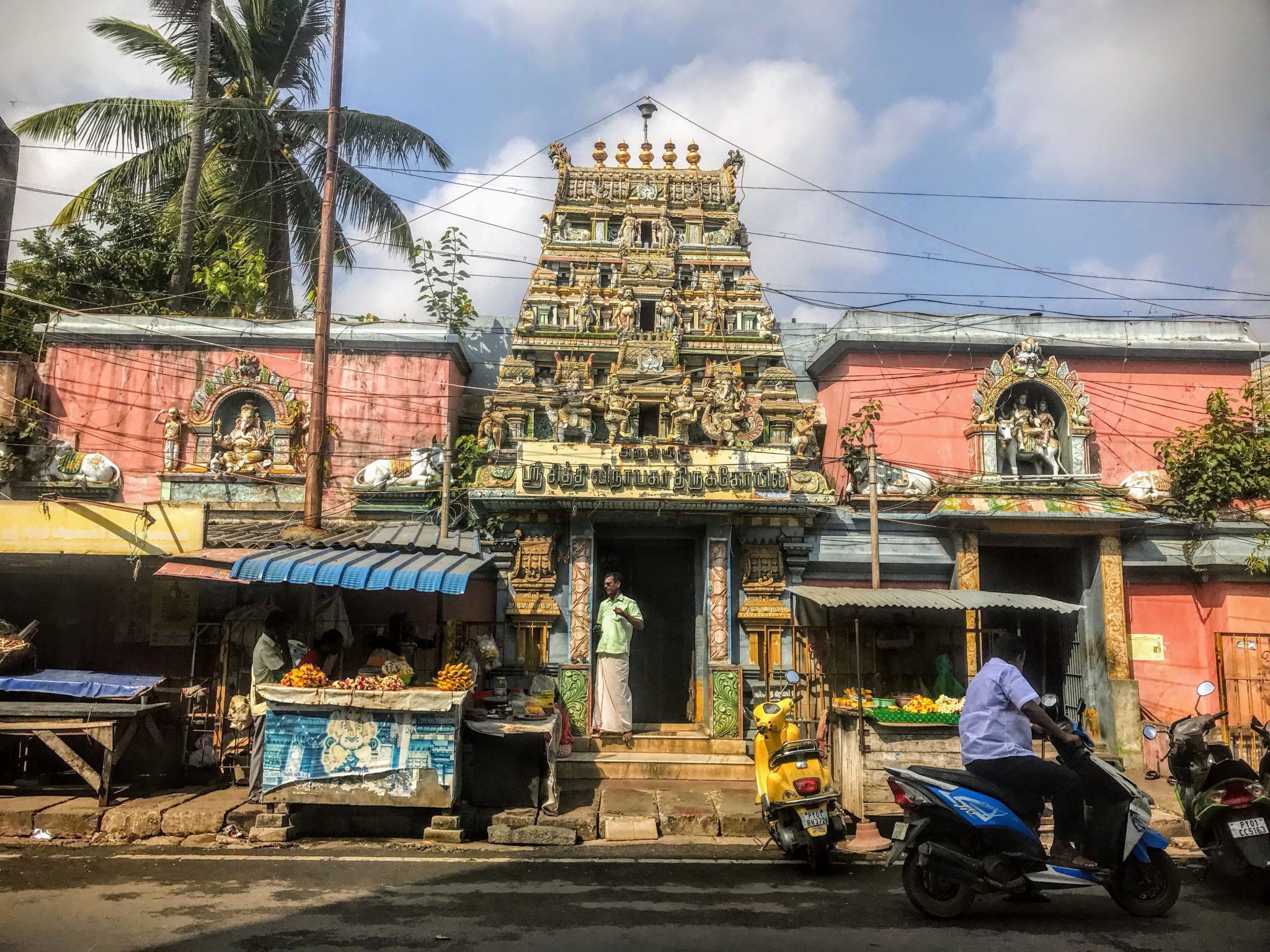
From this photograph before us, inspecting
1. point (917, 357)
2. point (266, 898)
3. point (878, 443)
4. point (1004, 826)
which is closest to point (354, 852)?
point (266, 898)

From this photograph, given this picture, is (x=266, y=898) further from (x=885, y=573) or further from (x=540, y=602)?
(x=885, y=573)

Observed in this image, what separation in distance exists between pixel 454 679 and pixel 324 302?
5.33 meters

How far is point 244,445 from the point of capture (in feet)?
48.7

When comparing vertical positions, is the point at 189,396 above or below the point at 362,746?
above

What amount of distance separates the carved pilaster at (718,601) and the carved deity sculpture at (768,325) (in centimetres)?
443

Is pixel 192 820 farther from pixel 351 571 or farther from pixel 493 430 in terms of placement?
pixel 493 430

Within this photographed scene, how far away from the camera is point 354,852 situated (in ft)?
25.5

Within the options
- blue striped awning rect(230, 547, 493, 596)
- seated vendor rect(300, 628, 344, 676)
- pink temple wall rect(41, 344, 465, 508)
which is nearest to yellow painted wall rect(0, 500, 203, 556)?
blue striped awning rect(230, 547, 493, 596)

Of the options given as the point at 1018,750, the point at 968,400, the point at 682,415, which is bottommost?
the point at 1018,750

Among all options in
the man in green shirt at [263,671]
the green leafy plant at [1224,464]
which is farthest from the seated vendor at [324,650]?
the green leafy plant at [1224,464]

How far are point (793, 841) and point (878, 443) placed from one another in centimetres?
861

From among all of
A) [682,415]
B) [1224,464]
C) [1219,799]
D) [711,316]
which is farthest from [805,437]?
[1219,799]

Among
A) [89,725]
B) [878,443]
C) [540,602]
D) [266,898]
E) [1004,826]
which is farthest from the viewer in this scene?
[878,443]

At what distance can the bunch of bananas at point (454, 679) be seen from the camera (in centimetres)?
879
